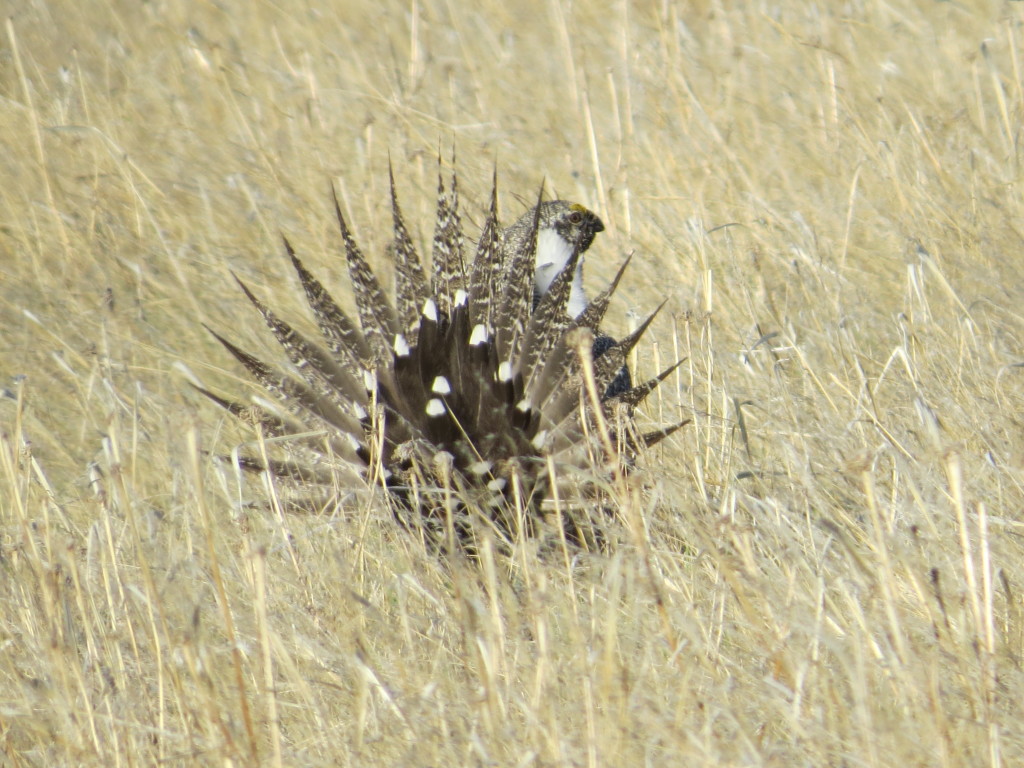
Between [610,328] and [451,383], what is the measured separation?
71.1 inches

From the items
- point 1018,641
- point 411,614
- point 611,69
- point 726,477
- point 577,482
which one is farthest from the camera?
point 611,69

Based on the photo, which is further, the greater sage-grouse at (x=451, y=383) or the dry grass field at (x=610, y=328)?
the greater sage-grouse at (x=451, y=383)

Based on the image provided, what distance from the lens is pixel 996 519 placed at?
8.21 ft

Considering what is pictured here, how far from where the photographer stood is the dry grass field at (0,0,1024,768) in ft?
7.10

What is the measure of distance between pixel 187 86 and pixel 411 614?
193 inches

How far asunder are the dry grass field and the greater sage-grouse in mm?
179

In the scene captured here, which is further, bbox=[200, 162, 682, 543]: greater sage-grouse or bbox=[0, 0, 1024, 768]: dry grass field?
bbox=[200, 162, 682, 543]: greater sage-grouse

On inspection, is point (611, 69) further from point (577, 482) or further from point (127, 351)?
point (577, 482)

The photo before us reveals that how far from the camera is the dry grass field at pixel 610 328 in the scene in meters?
2.16

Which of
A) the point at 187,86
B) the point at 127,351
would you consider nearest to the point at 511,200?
the point at 127,351

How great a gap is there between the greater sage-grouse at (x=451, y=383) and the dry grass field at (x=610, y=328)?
0.18 metres

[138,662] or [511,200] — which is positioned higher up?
[511,200]

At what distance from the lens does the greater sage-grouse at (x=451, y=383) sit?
3234 millimetres

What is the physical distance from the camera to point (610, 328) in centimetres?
493
